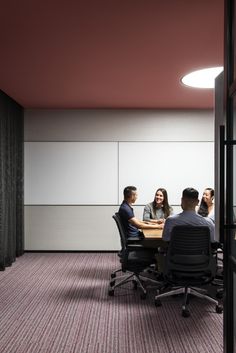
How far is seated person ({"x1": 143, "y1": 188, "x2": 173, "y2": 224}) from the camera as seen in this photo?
599 centimetres

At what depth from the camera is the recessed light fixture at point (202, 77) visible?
509cm

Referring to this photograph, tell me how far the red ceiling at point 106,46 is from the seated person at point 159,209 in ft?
5.17

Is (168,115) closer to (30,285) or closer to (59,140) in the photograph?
(59,140)

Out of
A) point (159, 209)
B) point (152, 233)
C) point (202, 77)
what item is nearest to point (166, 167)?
point (159, 209)

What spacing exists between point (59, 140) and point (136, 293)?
3.73m

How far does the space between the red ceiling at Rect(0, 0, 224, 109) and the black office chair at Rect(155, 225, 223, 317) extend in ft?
6.05

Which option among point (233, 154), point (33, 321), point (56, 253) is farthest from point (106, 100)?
point (233, 154)

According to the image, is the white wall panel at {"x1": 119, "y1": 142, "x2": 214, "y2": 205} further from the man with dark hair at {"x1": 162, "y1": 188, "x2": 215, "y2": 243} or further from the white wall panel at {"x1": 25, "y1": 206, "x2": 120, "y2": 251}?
the man with dark hair at {"x1": 162, "y1": 188, "x2": 215, "y2": 243}

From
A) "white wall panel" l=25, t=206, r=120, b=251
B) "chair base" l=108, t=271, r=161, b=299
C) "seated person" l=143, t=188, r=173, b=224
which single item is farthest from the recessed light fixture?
"white wall panel" l=25, t=206, r=120, b=251

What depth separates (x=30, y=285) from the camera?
5.09m

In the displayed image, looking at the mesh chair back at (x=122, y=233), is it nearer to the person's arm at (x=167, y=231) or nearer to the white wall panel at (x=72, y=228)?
the person's arm at (x=167, y=231)

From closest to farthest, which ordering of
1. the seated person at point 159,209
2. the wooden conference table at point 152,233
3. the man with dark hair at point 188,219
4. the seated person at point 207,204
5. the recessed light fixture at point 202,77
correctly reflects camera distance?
the man with dark hair at point 188,219 → the wooden conference table at point 152,233 → the recessed light fixture at point 202,77 → the seated person at point 207,204 → the seated person at point 159,209

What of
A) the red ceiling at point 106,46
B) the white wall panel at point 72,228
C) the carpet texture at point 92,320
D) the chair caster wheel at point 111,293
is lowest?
the carpet texture at point 92,320

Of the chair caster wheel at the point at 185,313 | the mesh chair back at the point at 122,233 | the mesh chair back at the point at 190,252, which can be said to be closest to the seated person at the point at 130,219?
the mesh chair back at the point at 122,233
